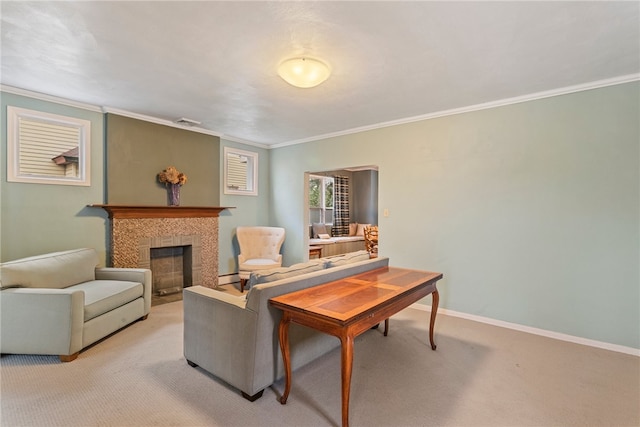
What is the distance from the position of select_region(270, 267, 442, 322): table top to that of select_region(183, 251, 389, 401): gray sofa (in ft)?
0.34

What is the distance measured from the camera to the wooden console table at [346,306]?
5.58 feet

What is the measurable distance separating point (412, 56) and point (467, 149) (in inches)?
66.5

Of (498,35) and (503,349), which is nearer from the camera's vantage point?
(498,35)

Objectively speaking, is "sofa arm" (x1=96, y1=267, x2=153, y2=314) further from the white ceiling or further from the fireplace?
the white ceiling

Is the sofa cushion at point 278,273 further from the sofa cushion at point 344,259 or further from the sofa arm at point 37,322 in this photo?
the sofa arm at point 37,322

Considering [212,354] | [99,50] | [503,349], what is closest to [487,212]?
[503,349]

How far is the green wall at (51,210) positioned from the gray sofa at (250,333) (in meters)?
2.28

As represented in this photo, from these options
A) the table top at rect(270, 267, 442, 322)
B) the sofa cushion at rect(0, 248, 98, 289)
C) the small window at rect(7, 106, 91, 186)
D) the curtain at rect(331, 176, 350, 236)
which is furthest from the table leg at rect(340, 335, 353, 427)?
the curtain at rect(331, 176, 350, 236)

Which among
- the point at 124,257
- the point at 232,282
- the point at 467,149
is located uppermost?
the point at 467,149

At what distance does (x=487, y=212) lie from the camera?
362cm

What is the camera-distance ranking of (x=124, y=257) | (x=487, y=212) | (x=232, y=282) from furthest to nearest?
(x=232, y=282) < (x=124, y=257) < (x=487, y=212)

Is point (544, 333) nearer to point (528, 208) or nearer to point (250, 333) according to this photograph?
point (528, 208)

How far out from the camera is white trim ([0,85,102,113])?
128 inches

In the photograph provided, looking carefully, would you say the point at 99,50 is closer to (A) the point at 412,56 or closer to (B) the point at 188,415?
(A) the point at 412,56
